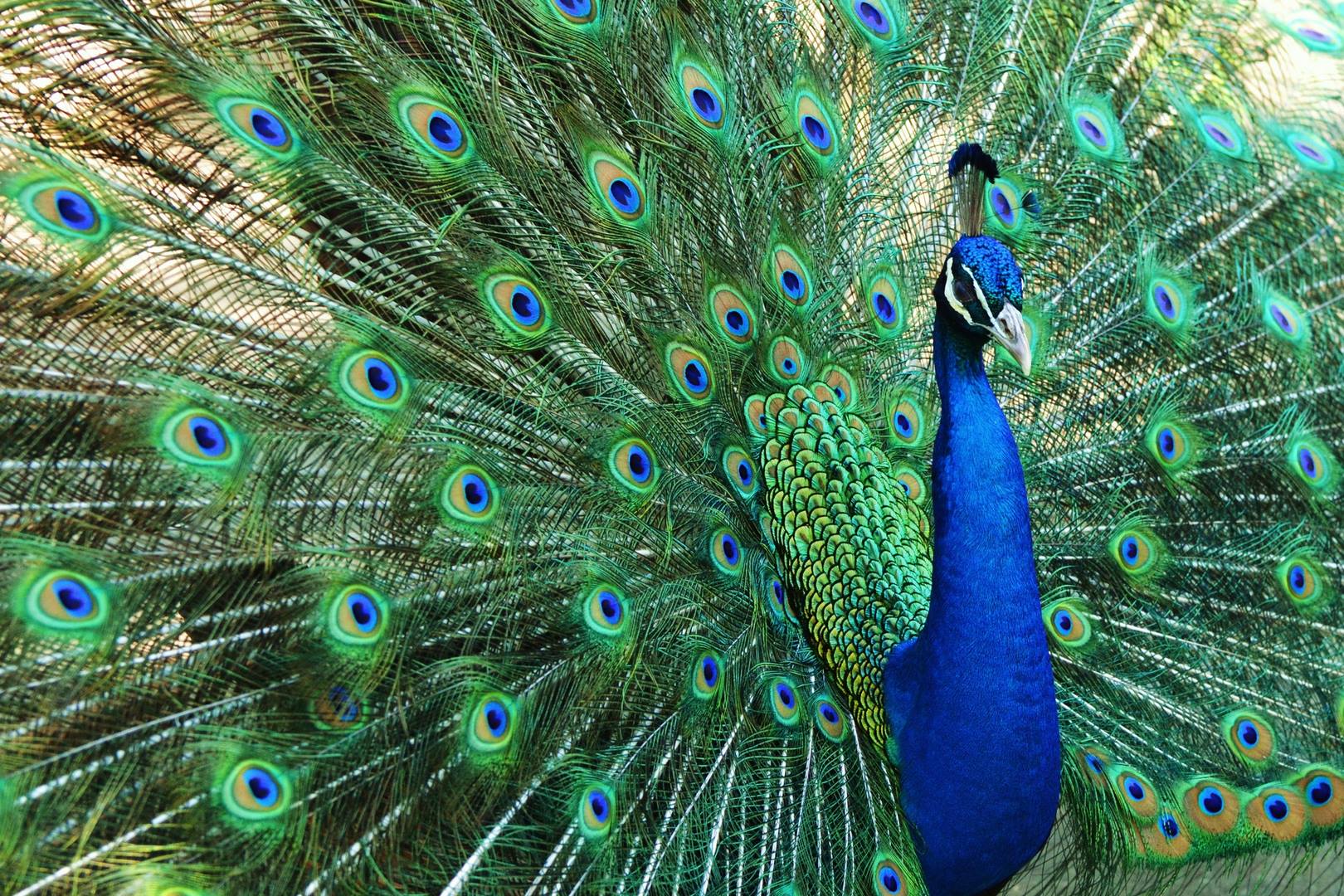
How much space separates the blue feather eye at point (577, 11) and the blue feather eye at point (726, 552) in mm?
797

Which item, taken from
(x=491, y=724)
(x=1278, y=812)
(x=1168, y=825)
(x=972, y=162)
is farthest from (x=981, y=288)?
(x=1278, y=812)

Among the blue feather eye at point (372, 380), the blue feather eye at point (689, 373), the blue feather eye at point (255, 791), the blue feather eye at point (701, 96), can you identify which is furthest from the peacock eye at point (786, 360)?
the blue feather eye at point (255, 791)

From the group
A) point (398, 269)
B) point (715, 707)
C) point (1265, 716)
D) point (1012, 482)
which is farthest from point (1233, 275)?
point (398, 269)

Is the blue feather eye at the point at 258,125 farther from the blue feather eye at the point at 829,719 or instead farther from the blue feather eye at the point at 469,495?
the blue feather eye at the point at 829,719

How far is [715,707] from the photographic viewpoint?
1.88 metres

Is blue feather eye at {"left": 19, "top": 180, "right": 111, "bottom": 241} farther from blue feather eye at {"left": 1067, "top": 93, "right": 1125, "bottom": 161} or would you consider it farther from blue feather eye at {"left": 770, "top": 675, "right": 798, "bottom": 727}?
blue feather eye at {"left": 1067, "top": 93, "right": 1125, "bottom": 161}

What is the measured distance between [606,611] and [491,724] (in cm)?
23

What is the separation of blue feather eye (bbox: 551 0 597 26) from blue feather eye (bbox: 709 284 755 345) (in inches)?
17.9

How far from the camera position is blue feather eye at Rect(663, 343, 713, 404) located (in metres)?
1.99

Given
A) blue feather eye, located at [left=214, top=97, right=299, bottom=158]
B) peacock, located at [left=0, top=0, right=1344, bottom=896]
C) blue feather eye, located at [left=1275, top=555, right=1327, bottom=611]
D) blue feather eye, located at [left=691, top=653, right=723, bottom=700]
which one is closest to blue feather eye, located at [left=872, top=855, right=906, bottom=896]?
peacock, located at [left=0, top=0, right=1344, bottom=896]

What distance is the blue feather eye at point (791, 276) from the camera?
6.94ft

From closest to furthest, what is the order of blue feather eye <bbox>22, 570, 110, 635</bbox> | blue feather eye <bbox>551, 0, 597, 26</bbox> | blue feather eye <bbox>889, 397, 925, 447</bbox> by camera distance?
blue feather eye <bbox>22, 570, 110, 635</bbox>, blue feather eye <bbox>551, 0, 597, 26</bbox>, blue feather eye <bbox>889, 397, 925, 447</bbox>

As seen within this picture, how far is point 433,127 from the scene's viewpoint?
5.77ft

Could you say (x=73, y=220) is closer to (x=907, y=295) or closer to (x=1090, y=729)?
(x=907, y=295)
